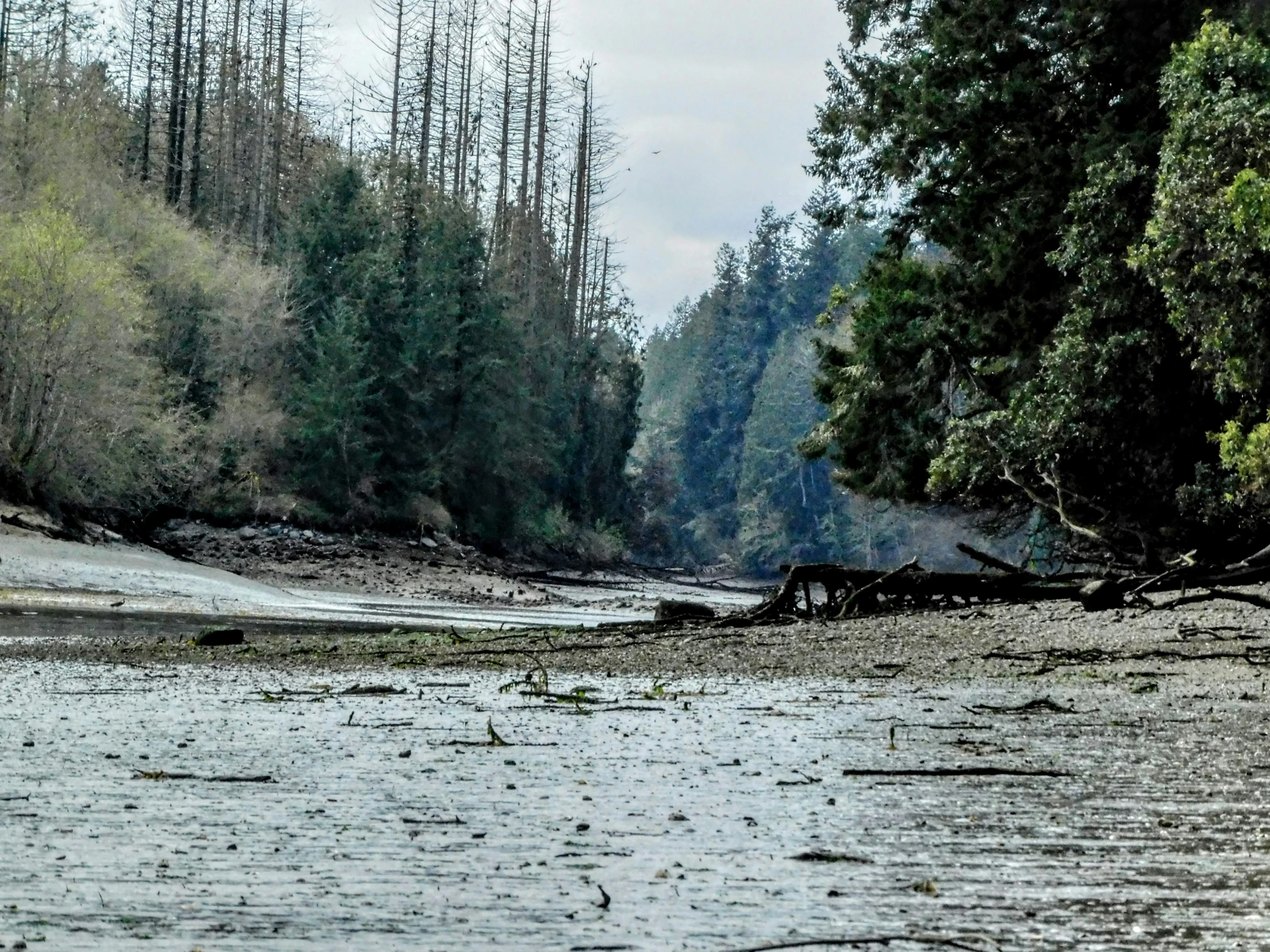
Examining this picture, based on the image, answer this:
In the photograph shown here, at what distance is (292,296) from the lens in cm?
6038

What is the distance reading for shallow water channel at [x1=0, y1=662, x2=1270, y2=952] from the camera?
2.71 meters

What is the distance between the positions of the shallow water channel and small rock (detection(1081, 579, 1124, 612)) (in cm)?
753

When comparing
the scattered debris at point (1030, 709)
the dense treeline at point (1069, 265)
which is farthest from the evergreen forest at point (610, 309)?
the scattered debris at point (1030, 709)

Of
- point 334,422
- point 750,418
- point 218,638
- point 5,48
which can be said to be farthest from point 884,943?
point 750,418

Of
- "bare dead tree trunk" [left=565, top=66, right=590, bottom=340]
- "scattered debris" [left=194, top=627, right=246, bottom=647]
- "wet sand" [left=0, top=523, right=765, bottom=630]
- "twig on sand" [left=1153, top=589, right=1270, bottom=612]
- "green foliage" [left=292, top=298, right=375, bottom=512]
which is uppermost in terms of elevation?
"bare dead tree trunk" [left=565, top=66, right=590, bottom=340]

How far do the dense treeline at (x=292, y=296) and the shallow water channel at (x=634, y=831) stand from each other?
36.1 m

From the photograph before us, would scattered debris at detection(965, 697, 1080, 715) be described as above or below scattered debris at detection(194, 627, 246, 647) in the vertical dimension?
above

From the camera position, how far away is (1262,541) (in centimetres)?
2077

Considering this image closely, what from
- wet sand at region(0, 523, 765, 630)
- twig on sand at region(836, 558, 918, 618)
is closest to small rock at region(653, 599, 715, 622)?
twig on sand at region(836, 558, 918, 618)

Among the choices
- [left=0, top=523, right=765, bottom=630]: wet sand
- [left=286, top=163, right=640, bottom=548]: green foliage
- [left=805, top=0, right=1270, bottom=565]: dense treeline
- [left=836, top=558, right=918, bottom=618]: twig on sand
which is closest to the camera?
[left=836, top=558, right=918, bottom=618]: twig on sand

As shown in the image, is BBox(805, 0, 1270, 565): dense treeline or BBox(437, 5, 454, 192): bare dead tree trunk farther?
BBox(437, 5, 454, 192): bare dead tree trunk

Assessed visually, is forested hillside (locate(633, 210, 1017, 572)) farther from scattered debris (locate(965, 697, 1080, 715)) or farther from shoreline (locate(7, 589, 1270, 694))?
scattered debris (locate(965, 697, 1080, 715))

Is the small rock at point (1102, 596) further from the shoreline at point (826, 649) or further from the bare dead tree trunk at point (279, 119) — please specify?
the bare dead tree trunk at point (279, 119)

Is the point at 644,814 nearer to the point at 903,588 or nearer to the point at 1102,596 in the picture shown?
the point at 1102,596
